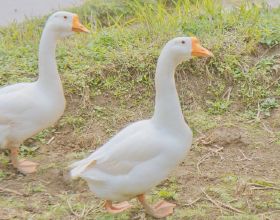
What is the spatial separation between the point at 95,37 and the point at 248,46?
1405 mm

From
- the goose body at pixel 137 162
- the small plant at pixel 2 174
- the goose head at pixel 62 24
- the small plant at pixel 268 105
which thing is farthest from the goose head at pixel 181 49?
the small plant at pixel 268 105

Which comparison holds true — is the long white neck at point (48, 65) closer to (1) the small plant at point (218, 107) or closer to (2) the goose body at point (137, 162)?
(2) the goose body at point (137, 162)

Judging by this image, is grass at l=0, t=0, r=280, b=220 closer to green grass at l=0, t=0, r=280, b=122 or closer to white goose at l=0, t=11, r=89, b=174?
green grass at l=0, t=0, r=280, b=122

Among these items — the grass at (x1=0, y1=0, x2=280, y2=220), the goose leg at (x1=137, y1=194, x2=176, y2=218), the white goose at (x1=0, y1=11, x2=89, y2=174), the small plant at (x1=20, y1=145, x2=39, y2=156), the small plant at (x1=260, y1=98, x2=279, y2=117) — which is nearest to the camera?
the goose leg at (x1=137, y1=194, x2=176, y2=218)

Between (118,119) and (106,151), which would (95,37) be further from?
(106,151)

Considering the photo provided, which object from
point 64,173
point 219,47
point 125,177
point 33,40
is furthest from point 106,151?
point 33,40

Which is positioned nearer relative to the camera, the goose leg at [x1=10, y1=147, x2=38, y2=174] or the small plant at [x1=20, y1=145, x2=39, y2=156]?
the goose leg at [x1=10, y1=147, x2=38, y2=174]

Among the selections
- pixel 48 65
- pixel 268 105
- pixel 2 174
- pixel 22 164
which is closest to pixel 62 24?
pixel 48 65

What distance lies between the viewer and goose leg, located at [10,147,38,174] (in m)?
4.41

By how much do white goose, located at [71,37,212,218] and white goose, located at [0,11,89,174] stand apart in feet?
2.44

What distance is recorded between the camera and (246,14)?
621 cm

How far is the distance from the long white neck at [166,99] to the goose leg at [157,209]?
47cm

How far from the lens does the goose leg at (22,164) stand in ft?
14.5

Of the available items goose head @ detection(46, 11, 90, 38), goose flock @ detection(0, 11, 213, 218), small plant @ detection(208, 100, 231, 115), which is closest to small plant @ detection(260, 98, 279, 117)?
small plant @ detection(208, 100, 231, 115)
